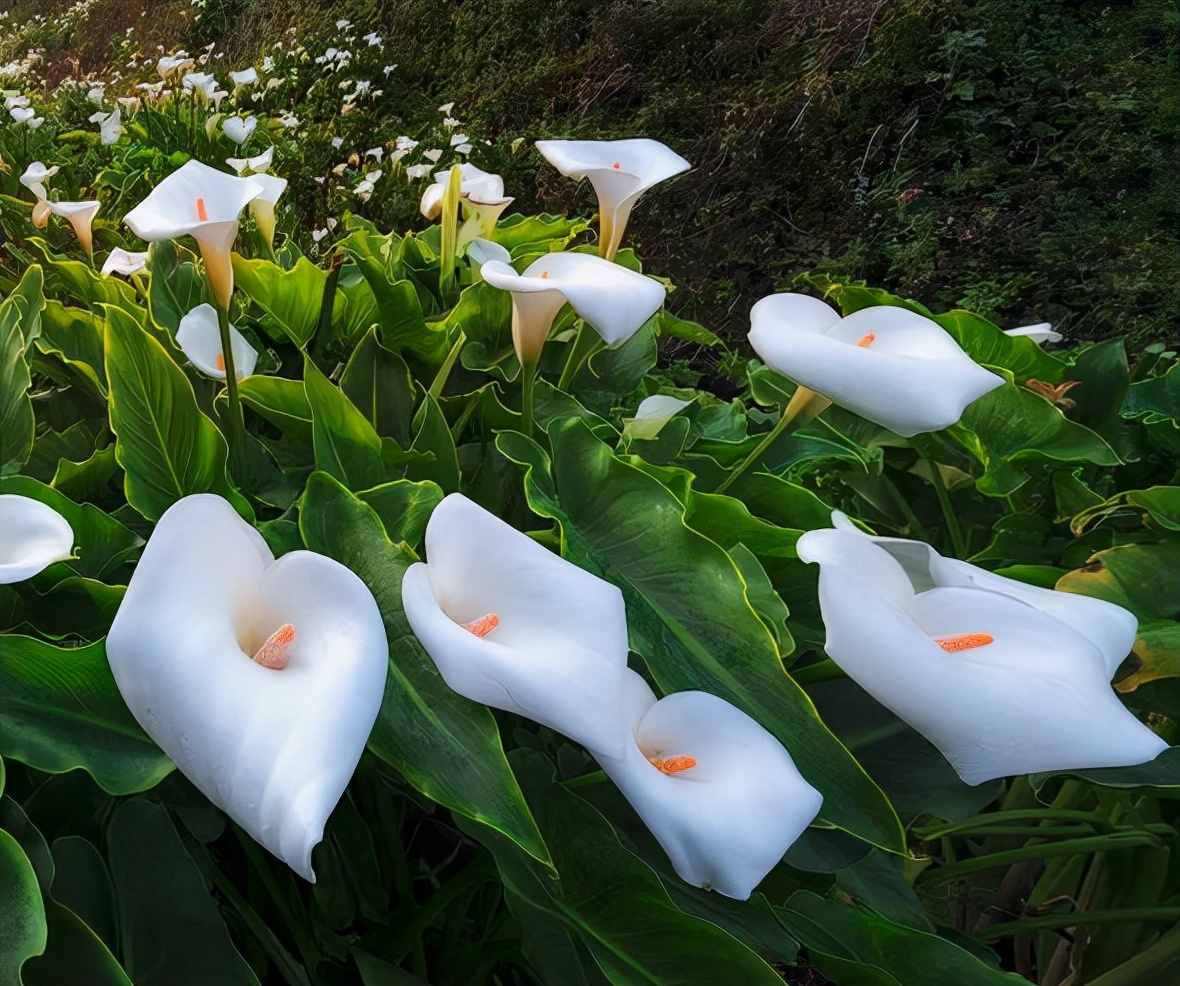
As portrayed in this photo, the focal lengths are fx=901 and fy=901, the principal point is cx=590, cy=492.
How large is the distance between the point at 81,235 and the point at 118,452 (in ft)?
2.12

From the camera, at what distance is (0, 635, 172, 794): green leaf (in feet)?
1.02

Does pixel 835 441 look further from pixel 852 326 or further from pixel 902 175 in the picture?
pixel 902 175

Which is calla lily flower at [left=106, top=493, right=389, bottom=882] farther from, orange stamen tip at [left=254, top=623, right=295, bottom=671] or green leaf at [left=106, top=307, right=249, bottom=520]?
green leaf at [left=106, top=307, right=249, bottom=520]

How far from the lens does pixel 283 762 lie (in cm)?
24

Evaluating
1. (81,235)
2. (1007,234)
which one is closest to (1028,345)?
(81,235)

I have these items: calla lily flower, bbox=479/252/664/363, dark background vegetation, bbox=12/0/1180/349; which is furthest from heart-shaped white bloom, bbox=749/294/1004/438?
dark background vegetation, bbox=12/0/1180/349

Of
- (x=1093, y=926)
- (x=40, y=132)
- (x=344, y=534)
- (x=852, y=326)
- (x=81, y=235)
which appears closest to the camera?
(x=344, y=534)

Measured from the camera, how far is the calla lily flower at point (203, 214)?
1.50 feet

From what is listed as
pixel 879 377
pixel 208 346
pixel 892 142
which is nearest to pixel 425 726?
pixel 879 377

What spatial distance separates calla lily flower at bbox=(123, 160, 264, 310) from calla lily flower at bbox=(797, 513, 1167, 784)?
341 millimetres

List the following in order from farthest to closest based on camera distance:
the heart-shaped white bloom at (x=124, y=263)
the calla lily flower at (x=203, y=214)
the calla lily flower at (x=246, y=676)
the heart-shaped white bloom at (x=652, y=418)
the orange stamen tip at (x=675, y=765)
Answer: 1. the heart-shaped white bloom at (x=124, y=263)
2. the heart-shaped white bloom at (x=652, y=418)
3. the calla lily flower at (x=203, y=214)
4. the orange stamen tip at (x=675, y=765)
5. the calla lily flower at (x=246, y=676)

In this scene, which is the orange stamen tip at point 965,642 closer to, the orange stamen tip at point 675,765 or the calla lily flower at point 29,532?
the orange stamen tip at point 675,765

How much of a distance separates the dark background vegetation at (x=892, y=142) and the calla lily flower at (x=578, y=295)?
2.28 meters

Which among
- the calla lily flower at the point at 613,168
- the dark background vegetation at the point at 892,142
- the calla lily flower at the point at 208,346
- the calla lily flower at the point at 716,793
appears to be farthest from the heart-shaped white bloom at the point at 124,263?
the dark background vegetation at the point at 892,142
